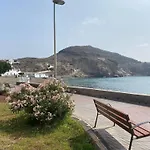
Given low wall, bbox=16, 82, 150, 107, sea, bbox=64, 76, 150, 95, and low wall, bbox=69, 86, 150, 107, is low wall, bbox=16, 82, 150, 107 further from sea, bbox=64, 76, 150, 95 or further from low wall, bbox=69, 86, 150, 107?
sea, bbox=64, 76, 150, 95

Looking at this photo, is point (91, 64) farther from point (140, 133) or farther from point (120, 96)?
point (140, 133)

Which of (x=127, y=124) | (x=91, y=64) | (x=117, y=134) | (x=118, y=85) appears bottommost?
(x=118, y=85)

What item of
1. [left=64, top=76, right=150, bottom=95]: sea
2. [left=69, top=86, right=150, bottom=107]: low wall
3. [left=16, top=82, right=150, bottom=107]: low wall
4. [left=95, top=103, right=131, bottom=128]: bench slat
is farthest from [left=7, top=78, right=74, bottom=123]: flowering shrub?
[left=69, top=86, right=150, bottom=107]: low wall

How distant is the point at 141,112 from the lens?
10.4 meters

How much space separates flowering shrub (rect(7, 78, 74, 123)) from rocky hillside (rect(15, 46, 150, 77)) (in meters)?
96.4

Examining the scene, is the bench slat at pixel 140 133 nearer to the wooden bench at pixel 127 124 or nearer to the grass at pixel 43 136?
the wooden bench at pixel 127 124

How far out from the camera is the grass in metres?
5.80

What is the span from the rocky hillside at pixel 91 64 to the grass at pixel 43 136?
9720 centimetres

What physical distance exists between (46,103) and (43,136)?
119 cm

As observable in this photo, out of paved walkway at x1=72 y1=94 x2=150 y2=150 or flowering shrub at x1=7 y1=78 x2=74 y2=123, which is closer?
paved walkway at x1=72 y1=94 x2=150 y2=150

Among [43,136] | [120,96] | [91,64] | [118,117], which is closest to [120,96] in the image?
[120,96]

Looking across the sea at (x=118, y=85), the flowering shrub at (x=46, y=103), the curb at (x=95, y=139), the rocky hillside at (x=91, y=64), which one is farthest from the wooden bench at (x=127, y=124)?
the rocky hillside at (x=91, y=64)

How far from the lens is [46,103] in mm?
7562

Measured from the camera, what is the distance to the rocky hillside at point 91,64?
113 metres
